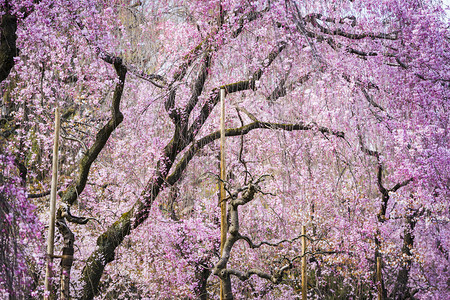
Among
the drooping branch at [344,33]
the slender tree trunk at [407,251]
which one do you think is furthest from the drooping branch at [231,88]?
the slender tree trunk at [407,251]

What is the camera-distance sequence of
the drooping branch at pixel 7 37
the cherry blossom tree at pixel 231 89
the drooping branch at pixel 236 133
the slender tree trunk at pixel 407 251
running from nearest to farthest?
the drooping branch at pixel 7 37, the cherry blossom tree at pixel 231 89, the drooping branch at pixel 236 133, the slender tree trunk at pixel 407 251

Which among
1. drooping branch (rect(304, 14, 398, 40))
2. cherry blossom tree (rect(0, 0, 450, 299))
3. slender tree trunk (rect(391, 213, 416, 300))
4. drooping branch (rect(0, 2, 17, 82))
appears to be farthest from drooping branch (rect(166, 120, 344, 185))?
slender tree trunk (rect(391, 213, 416, 300))

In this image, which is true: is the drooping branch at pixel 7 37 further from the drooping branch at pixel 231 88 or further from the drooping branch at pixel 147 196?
the drooping branch at pixel 231 88

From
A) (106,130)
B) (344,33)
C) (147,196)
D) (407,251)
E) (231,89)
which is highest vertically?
(344,33)

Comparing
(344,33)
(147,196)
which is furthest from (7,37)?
(344,33)

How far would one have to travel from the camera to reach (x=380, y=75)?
616 centimetres

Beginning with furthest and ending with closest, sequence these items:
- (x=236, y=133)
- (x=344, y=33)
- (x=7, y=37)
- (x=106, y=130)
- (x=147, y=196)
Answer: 1. (x=236, y=133)
2. (x=147, y=196)
3. (x=106, y=130)
4. (x=344, y=33)
5. (x=7, y=37)

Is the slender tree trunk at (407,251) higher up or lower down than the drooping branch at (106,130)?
lower down

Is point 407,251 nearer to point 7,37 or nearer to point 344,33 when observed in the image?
point 344,33

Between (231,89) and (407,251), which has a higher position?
(231,89)

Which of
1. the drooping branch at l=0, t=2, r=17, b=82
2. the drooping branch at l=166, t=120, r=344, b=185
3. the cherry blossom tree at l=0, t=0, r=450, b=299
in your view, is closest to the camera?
the drooping branch at l=0, t=2, r=17, b=82

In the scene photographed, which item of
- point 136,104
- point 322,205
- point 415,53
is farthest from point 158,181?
point 322,205

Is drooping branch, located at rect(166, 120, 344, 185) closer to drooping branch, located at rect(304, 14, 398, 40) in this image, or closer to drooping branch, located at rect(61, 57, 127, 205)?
drooping branch, located at rect(61, 57, 127, 205)

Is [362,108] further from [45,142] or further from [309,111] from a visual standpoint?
[45,142]
